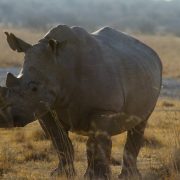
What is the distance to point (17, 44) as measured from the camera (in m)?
7.55

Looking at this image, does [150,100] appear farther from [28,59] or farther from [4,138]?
[4,138]

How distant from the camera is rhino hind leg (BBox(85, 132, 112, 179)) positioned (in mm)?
7594

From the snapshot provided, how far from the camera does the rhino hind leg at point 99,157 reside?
7.59 metres

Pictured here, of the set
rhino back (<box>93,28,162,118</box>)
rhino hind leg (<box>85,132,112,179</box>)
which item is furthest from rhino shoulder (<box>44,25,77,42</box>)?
rhino hind leg (<box>85,132,112,179</box>)

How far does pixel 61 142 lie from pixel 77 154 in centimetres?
176

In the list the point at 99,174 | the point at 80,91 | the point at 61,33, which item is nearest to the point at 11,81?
the point at 80,91

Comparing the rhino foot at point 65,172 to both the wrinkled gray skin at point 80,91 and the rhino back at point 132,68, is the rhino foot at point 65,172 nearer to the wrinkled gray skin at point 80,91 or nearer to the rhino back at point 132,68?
the wrinkled gray skin at point 80,91

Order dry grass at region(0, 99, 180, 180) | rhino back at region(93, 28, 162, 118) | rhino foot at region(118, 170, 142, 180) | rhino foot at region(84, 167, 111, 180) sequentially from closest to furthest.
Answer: rhino foot at region(118, 170, 142, 180), rhino foot at region(84, 167, 111, 180), dry grass at region(0, 99, 180, 180), rhino back at region(93, 28, 162, 118)

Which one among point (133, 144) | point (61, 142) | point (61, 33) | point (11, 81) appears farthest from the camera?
point (133, 144)

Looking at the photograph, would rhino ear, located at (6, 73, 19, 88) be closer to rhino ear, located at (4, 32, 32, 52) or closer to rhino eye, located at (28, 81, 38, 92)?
rhino eye, located at (28, 81, 38, 92)

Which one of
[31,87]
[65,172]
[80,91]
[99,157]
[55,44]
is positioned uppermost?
[55,44]

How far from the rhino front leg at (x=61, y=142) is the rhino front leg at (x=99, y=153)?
15.4 inches

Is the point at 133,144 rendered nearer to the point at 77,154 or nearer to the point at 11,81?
the point at 77,154

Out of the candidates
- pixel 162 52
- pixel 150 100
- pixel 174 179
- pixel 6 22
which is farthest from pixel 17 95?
pixel 6 22
